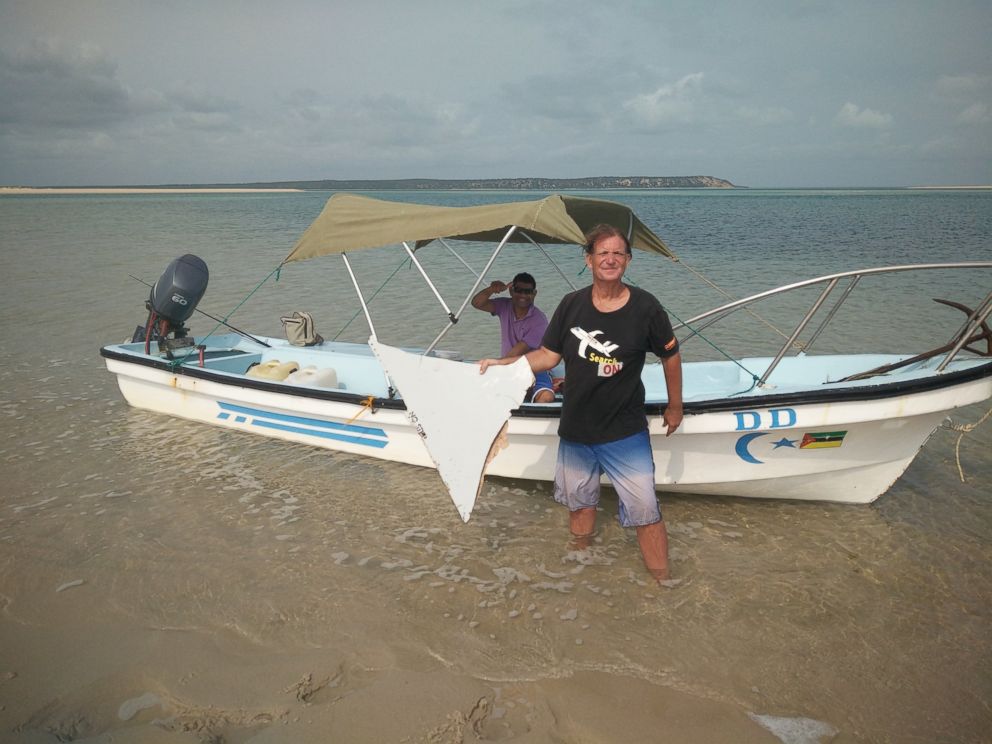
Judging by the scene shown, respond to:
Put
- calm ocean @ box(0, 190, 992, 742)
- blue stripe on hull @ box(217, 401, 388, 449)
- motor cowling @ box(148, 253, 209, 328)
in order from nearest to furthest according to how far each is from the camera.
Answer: calm ocean @ box(0, 190, 992, 742)
blue stripe on hull @ box(217, 401, 388, 449)
motor cowling @ box(148, 253, 209, 328)

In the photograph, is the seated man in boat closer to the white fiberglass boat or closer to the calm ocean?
the white fiberglass boat

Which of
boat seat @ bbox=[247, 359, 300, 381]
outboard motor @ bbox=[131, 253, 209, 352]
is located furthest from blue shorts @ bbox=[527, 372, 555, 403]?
outboard motor @ bbox=[131, 253, 209, 352]

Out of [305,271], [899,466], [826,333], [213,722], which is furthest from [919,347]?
[305,271]

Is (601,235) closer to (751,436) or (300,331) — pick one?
(751,436)

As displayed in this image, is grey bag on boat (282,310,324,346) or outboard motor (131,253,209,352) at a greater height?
outboard motor (131,253,209,352)

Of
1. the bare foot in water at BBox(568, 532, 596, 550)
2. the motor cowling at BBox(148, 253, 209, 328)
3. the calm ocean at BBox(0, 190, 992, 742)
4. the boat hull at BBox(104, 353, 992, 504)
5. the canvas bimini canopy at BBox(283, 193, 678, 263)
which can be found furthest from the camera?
the motor cowling at BBox(148, 253, 209, 328)

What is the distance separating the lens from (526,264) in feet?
73.8

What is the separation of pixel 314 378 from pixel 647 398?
127 inches

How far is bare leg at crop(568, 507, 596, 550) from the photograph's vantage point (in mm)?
4391

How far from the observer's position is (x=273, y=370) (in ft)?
22.2

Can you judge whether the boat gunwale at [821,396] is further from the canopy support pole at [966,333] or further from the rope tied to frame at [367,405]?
the rope tied to frame at [367,405]

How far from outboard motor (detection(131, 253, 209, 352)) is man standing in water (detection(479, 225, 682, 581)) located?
5.06 m

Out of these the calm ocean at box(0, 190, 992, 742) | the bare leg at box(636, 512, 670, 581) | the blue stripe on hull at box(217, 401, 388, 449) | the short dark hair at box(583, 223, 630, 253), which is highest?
the short dark hair at box(583, 223, 630, 253)

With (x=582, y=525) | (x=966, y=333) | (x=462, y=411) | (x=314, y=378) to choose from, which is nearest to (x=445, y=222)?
(x=462, y=411)
